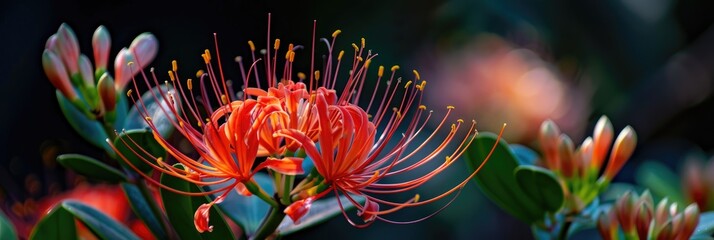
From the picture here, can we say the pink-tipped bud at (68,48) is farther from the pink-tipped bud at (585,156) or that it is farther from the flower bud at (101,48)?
the pink-tipped bud at (585,156)

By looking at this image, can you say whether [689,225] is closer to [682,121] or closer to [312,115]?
[312,115]

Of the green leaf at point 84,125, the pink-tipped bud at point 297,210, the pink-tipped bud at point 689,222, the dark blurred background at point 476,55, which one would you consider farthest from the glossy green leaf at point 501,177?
the dark blurred background at point 476,55

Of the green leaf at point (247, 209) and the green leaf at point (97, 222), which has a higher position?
the green leaf at point (97, 222)

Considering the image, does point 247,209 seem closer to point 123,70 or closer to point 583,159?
point 123,70

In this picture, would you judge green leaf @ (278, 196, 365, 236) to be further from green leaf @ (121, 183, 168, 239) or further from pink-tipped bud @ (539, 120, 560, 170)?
pink-tipped bud @ (539, 120, 560, 170)

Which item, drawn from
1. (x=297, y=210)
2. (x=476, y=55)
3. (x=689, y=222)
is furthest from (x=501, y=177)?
(x=476, y=55)
